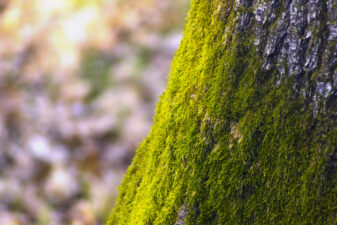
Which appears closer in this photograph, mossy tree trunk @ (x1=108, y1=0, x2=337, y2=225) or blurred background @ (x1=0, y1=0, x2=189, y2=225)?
mossy tree trunk @ (x1=108, y1=0, x2=337, y2=225)

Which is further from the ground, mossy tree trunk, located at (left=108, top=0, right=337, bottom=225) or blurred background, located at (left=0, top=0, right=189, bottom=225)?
blurred background, located at (left=0, top=0, right=189, bottom=225)

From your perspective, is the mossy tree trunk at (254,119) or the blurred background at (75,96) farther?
the blurred background at (75,96)

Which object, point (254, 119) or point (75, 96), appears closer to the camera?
point (254, 119)

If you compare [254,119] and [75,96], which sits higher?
[75,96]

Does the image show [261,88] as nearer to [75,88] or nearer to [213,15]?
[213,15]

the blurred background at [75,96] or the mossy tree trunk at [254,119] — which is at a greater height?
the blurred background at [75,96]
